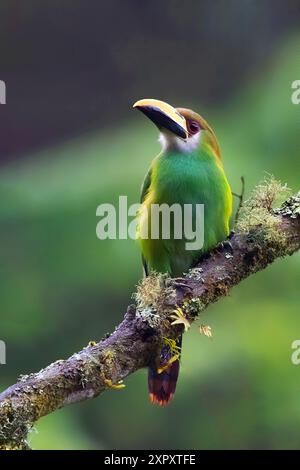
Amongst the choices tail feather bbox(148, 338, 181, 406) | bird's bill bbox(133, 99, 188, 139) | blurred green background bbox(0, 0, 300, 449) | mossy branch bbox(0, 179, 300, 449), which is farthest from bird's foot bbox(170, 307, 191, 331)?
blurred green background bbox(0, 0, 300, 449)

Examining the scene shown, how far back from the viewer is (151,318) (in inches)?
68.6

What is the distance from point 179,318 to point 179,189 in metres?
0.62

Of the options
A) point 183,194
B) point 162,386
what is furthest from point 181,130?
point 162,386

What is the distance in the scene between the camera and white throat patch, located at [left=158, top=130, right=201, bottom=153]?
237 centimetres

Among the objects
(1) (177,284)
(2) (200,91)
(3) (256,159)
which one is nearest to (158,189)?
(1) (177,284)

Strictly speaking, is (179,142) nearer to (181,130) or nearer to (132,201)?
(181,130)

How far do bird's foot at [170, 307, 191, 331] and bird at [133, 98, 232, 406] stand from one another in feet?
1.51

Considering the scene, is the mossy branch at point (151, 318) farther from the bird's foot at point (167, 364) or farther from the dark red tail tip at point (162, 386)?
the dark red tail tip at point (162, 386)

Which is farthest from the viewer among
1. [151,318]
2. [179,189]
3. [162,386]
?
[179,189]

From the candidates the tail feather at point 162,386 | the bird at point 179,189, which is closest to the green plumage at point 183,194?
the bird at point 179,189

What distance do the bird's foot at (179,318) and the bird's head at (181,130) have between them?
2.11 feet

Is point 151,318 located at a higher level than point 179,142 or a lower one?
lower

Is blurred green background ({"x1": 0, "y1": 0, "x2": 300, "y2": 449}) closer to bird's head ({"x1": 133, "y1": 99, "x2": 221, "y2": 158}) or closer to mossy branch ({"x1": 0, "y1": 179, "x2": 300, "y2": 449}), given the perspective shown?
bird's head ({"x1": 133, "y1": 99, "x2": 221, "y2": 158})

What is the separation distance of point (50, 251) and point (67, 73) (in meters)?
1.57
